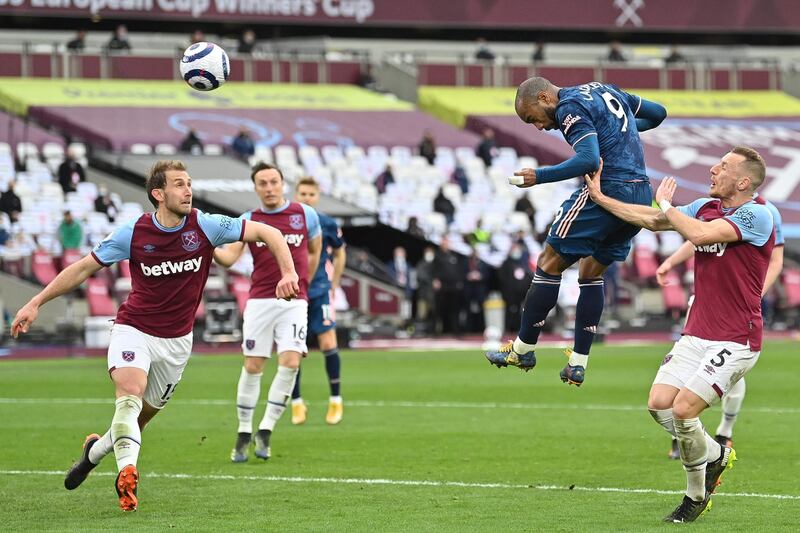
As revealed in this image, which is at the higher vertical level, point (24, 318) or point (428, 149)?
point (24, 318)

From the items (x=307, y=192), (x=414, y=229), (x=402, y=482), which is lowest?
(x=414, y=229)

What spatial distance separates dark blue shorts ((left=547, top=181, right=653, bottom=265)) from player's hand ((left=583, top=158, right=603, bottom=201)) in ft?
0.80

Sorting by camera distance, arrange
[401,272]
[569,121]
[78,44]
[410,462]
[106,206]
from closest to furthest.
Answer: [569,121], [410,462], [106,206], [401,272], [78,44]

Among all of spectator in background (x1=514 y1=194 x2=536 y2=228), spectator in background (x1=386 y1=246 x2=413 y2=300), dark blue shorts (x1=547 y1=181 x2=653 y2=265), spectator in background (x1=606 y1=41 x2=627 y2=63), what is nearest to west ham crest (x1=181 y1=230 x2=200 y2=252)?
Result: dark blue shorts (x1=547 y1=181 x2=653 y2=265)

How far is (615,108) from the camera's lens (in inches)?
408

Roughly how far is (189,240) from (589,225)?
286 centimetres

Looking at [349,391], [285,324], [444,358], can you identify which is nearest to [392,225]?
[444,358]

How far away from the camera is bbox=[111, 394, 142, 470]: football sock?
984cm

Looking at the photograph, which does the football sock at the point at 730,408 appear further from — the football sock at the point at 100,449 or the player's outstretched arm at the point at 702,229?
the football sock at the point at 100,449

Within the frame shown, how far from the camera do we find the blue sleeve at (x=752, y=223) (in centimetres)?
948

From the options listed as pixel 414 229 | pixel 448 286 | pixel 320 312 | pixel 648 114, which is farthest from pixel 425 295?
pixel 648 114

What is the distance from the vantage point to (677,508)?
31.9ft

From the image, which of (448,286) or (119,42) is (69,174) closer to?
(448,286)

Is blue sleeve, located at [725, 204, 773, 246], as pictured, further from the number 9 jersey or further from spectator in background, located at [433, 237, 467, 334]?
spectator in background, located at [433, 237, 467, 334]
